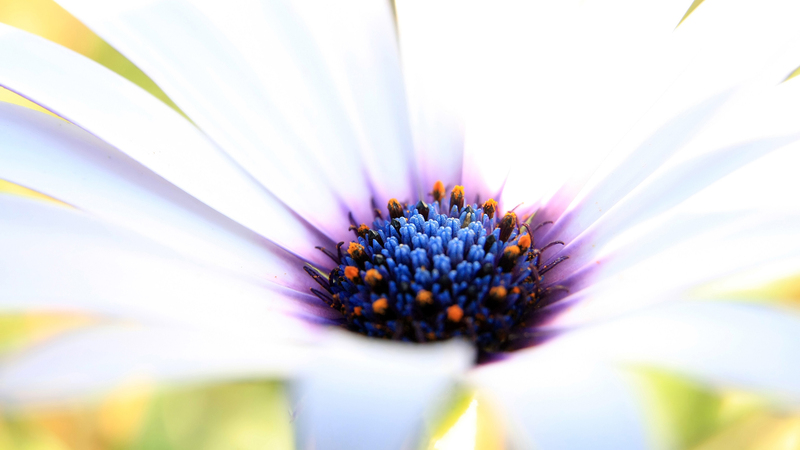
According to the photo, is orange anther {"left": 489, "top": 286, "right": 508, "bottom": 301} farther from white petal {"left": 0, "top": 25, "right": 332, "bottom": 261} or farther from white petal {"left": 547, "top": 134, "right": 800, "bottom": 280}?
white petal {"left": 0, "top": 25, "right": 332, "bottom": 261}

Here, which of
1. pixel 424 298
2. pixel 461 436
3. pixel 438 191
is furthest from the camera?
pixel 438 191

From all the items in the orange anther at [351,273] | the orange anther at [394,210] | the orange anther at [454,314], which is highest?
the orange anther at [394,210]

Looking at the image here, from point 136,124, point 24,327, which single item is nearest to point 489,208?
point 136,124

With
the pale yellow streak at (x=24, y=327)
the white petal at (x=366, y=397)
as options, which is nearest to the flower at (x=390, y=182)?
the white petal at (x=366, y=397)

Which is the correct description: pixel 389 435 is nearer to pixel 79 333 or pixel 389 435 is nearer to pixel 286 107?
pixel 79 333

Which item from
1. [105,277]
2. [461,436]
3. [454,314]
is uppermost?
[105,277]

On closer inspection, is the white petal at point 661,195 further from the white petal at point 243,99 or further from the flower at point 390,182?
the white petal at point 243,99

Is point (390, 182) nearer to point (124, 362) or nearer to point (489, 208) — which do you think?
point (489, 208)
